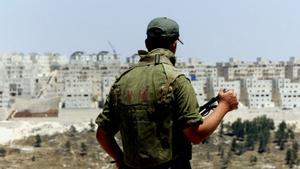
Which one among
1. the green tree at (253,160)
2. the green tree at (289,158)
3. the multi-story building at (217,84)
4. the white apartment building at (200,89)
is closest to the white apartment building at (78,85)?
the white apartment building at (200,89)

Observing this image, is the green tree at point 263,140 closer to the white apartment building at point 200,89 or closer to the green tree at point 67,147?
the white apartment building at point 200,89

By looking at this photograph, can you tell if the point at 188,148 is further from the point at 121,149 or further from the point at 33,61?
the point at 33,61

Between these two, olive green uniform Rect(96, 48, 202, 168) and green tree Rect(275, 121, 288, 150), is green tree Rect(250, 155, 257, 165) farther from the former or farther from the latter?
olive green uniform Rect(96, 48, 202, 168)

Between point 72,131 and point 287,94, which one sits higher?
point 287,94

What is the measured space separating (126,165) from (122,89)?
162 mm

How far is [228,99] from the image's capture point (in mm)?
2004

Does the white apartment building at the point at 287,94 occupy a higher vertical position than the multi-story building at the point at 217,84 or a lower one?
lower

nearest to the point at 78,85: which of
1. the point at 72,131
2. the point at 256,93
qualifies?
the point at 72,131

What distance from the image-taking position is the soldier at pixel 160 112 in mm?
1950

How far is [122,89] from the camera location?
202 cm

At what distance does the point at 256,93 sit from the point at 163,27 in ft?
126

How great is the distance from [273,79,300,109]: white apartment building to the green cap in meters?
37.6

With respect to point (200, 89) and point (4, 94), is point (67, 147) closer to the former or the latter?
point (200, 89)

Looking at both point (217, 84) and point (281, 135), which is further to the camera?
point (217, 84)
